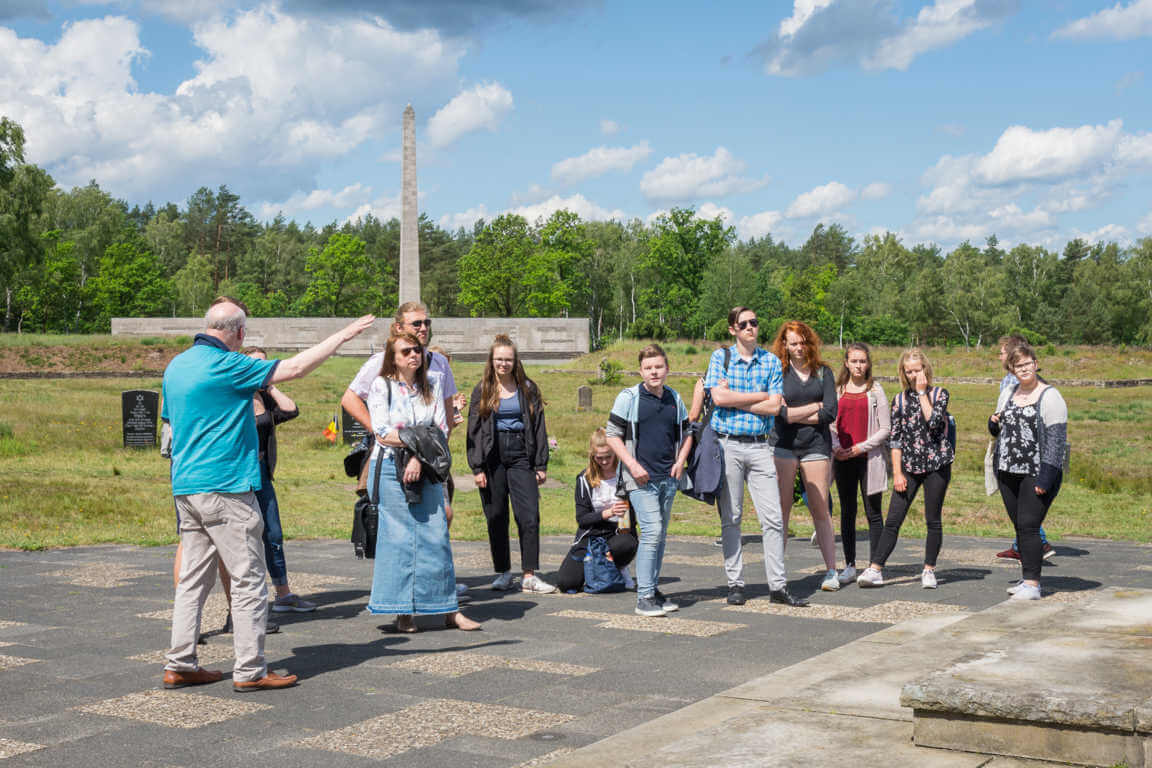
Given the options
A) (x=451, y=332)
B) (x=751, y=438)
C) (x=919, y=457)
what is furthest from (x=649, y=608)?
(x=451, y=332)

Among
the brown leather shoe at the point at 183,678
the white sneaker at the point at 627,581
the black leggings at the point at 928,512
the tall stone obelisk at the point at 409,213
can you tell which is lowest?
the white sneaker at the point at 627,581

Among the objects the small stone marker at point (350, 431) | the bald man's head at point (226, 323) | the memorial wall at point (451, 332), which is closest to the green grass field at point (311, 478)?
the small stone marker at point (350, 431)

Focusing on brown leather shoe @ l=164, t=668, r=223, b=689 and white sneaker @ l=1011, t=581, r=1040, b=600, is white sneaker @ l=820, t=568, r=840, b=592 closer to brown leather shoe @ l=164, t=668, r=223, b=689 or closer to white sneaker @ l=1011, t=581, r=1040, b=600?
white sneaker @ l=1011, t=581, r=1040, b=600

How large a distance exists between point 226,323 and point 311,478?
1347 centimetres

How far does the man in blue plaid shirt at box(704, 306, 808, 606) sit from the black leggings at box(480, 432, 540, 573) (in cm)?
143

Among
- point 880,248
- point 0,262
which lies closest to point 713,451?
point 0,262

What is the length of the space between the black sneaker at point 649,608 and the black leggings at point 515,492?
1.22 metres

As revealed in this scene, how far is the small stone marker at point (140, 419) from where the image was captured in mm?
21938

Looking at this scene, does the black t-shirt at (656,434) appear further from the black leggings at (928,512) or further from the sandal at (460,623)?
the black leggings at (928,512)

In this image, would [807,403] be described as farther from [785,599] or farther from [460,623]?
[460,623]

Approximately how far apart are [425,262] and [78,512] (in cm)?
9741

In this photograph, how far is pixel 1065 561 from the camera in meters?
10.2

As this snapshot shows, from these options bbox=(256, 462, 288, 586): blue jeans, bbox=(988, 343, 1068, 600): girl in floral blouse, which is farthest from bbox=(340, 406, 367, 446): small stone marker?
bbox=(988, 343, 1068, 600): girl in floral blouse

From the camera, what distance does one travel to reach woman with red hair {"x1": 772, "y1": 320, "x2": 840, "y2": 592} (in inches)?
322
